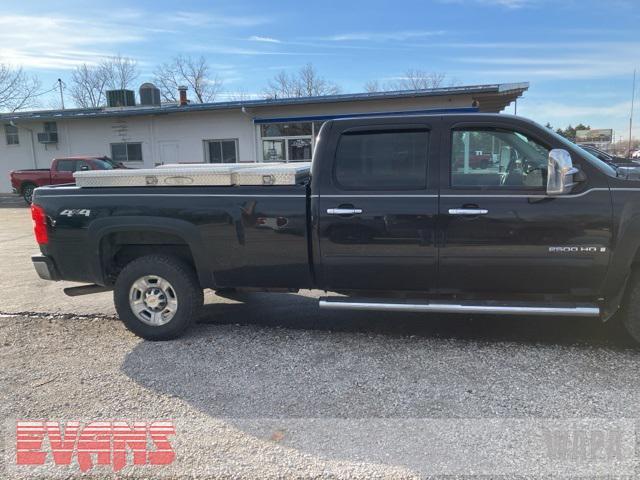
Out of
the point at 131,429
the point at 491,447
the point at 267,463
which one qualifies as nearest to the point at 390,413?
the point at 491,447

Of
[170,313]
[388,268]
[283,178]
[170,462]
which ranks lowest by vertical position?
[170,462]

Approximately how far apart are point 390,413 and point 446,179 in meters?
1.97

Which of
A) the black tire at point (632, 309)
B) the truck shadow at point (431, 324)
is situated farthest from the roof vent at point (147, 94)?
the black tire at point (632, 309)

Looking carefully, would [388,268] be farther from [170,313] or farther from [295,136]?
[295,136]

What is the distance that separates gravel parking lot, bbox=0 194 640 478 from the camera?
303 centimetres

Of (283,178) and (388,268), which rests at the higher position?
(283,178)

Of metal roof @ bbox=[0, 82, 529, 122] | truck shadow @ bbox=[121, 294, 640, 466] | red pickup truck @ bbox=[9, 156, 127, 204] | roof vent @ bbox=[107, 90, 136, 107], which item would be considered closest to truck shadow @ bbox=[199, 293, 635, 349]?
truck shadow @ bbox=[121, 294, 640, 466]

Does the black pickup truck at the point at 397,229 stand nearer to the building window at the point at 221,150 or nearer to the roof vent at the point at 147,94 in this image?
the building window at the point at 221,150

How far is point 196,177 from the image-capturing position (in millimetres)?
4656

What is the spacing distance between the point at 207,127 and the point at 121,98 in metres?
10.9

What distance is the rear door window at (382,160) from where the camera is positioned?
4.39 m

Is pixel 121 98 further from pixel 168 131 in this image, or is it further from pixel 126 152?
pixel 168 131

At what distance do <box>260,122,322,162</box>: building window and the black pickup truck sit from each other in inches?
630

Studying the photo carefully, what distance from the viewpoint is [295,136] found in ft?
68.1
